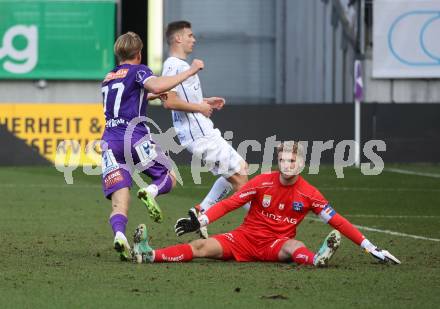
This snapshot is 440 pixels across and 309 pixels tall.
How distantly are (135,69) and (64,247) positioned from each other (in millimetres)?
1798

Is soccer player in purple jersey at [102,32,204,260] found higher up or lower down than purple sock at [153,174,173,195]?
higher up

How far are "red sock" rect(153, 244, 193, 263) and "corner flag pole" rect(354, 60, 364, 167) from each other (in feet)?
48.0

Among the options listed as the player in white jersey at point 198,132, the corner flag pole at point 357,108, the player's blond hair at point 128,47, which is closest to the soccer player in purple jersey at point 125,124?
the player's blond hair at point 128,47

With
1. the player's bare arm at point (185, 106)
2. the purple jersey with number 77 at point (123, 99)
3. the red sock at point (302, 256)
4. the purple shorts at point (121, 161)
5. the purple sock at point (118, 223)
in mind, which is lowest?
the red sock at point (302, 256)

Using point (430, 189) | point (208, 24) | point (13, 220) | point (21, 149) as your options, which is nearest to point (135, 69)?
point (13, 220)

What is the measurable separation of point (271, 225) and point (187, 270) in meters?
0.86

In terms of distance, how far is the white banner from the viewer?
28.4 metres

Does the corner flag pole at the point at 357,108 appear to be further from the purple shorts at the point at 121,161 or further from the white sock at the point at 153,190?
the purple shorts at the point at 121,161

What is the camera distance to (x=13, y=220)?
1403cm

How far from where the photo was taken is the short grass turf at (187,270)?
807cm

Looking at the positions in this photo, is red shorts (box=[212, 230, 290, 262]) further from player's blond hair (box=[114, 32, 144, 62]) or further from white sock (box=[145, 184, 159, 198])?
player's blond hair (box=[114, 32, 144, 62])

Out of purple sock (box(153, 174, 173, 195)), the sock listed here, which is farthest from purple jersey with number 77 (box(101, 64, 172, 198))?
the sock

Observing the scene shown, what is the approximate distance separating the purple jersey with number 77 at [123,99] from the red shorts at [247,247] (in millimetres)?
1172

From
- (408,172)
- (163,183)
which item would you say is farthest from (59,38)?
(163,183)
